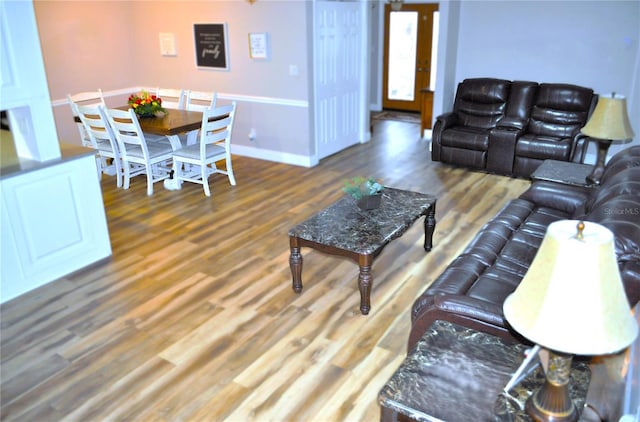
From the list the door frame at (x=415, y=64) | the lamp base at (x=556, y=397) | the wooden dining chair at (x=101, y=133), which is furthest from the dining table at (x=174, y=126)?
the door frame at (x=415, y=64)

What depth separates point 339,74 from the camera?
6.93 metres

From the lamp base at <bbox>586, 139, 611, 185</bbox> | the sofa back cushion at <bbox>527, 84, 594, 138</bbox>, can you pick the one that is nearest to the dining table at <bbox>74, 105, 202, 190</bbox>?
the lamp base at <bbox>586, 139, 611, 185</bbox>

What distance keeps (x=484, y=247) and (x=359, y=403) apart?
1.27 meters

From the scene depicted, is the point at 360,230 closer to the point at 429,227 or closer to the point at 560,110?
the point at 429,227

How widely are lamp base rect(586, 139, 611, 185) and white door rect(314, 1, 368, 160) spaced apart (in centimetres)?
352

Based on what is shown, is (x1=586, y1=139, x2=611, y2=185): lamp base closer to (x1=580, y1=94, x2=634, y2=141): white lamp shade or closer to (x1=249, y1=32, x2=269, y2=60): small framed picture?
(x1=580, y1=94, x2=634, y2=141): white lamp shade

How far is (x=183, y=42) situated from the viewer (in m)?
7.20

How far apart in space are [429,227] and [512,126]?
107 inches

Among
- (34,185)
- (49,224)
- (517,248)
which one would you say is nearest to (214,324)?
(49,224)

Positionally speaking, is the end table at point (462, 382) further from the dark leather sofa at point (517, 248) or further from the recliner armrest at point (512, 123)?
the recliner armrest at point (512, 123)

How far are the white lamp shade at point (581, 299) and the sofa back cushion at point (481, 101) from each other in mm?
5415

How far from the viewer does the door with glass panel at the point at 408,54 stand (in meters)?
9.30

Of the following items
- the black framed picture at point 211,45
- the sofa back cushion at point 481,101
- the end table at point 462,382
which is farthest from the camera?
the black framed picture at point 211,45

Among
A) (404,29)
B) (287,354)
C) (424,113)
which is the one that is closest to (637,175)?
(287,354)
